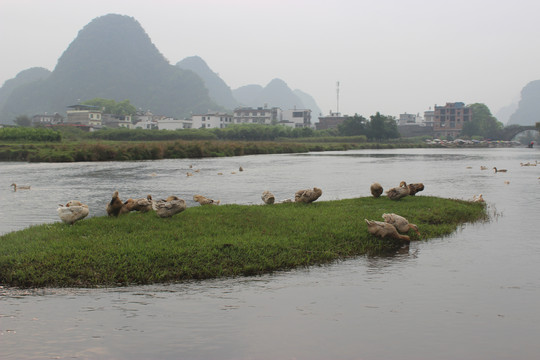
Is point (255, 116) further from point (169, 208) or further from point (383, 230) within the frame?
point (383, 230)

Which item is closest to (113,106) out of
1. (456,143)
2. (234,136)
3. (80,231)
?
A: (234,136)

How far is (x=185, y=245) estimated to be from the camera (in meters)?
12.3

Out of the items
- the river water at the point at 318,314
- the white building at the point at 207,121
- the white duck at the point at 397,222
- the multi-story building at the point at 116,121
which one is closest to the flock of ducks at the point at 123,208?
the river water at the point at 318,314

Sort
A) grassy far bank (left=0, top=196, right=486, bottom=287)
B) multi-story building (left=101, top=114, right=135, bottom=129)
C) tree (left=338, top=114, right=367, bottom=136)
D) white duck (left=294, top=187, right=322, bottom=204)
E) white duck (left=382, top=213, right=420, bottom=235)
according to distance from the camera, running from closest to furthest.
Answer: grassy far bank (left=0, top=196, right=486, bottom=287)
white duck (left=382, top=213, right=420, bottom=235)
white duck (left=294, top=187, right=322, bottom=204)
tree (left=338, top=114, right=367, bottom=136)
multi-story building (left=101, top=114, right=135, bottom=129)

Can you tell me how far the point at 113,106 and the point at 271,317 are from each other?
19982cm

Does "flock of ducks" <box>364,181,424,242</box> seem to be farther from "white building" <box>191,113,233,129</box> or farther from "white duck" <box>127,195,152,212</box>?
"white building" <box>191,113,233,129</box>

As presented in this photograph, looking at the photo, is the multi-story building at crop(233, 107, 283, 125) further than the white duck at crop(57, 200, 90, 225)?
Yes

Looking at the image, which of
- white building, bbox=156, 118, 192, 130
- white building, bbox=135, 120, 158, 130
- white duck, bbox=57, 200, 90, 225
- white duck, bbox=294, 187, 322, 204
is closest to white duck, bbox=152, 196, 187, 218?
white duck, bbox=57, 200, 90, 225

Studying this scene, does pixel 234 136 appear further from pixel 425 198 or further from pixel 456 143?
pixel 425 198

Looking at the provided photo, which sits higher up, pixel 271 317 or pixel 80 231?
pixel 80 231

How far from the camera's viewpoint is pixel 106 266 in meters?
11.0

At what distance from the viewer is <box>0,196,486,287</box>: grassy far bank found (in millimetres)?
10984

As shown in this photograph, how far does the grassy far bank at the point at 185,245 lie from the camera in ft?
36.0

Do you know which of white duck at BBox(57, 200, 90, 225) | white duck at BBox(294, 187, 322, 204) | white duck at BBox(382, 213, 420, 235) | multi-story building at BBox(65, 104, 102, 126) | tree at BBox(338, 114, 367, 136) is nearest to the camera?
white duck at BBox(57, 200, 90, 225)
